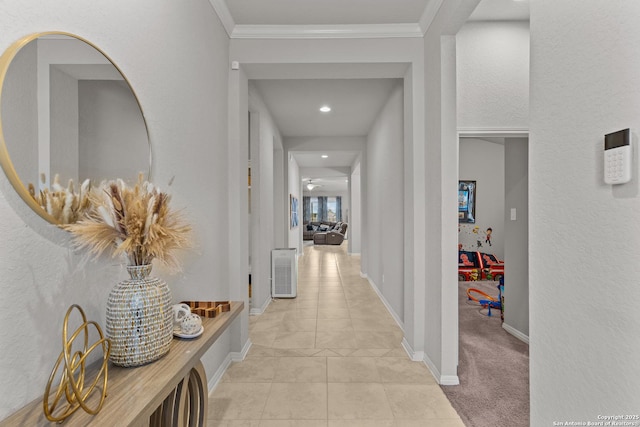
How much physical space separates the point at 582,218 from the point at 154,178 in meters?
1.70

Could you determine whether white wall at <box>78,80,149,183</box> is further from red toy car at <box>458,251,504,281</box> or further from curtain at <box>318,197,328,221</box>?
curtain at <box>318,197,328,221</box>

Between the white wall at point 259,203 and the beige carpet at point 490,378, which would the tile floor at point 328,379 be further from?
the white wall at point 259,203

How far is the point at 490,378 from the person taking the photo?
92.4 inches

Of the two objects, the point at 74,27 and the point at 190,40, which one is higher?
the point at 190,40

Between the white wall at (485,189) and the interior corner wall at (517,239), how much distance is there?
2.84 meters

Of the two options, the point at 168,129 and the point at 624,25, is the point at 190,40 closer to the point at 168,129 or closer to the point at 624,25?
the point at 168,129

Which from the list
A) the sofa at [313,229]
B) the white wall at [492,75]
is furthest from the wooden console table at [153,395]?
the sofa at [313,229]

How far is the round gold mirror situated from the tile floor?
1.61m

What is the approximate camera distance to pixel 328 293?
4.93 metres

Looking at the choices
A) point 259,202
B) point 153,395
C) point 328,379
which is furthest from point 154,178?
point 259,202

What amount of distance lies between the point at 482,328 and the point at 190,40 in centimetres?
370

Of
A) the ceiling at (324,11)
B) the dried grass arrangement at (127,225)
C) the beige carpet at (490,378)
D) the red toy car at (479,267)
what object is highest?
the ceiling at (324,11)

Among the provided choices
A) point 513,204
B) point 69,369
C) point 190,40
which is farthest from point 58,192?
point 513,204

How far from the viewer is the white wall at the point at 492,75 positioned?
8.60 ft
